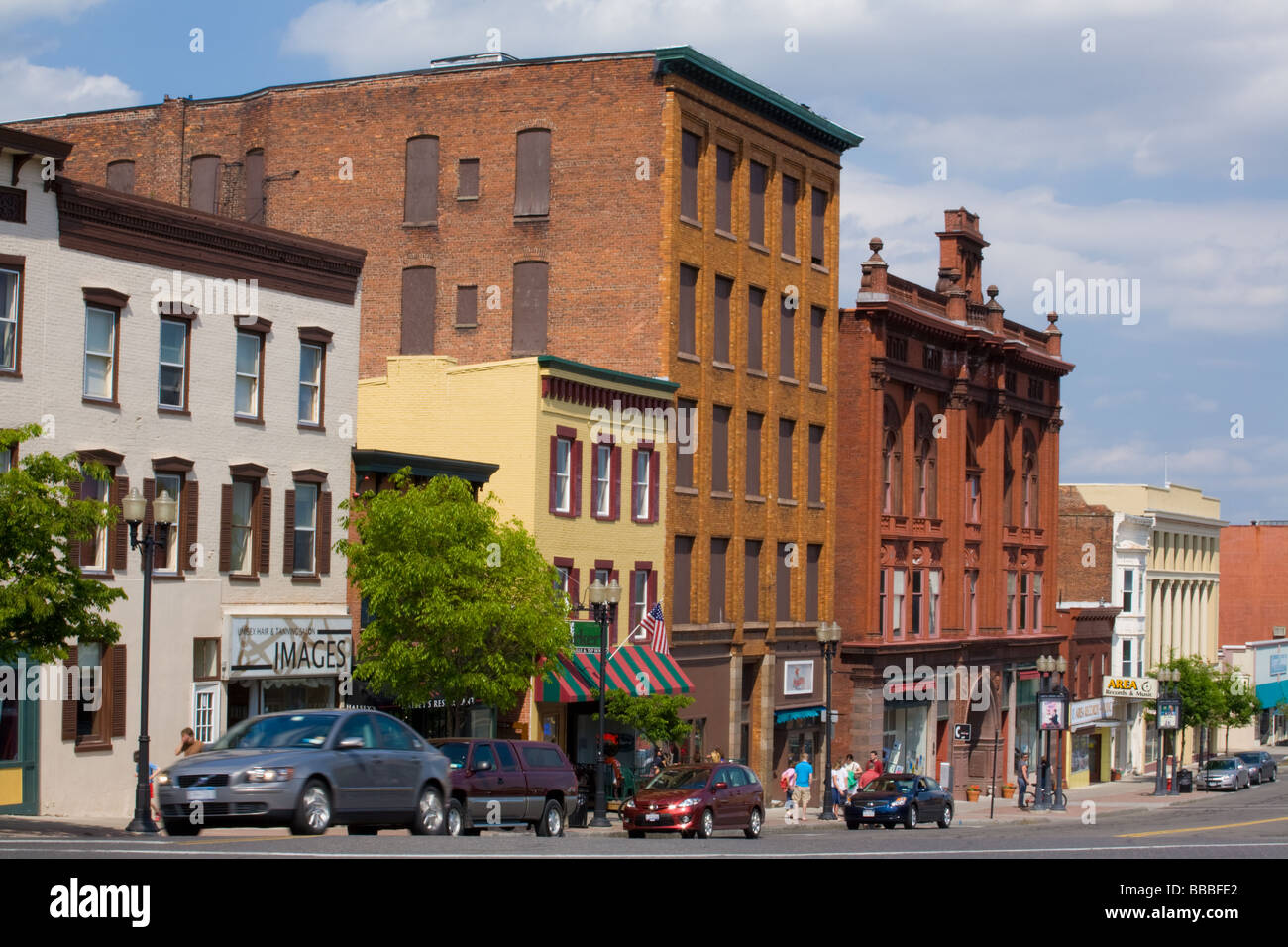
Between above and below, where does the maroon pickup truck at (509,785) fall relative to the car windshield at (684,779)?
above

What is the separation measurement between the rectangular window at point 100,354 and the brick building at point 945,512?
106 ft

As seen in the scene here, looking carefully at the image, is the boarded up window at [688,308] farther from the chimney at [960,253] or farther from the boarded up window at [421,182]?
the chimney at [960,253]

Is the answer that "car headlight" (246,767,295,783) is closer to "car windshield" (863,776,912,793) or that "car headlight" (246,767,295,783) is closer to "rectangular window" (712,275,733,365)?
"car windshield" (863,776,912,793)

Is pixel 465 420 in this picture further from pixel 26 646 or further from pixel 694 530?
pixel 26 646

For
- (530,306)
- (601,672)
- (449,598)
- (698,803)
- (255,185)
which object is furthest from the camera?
(255,185)

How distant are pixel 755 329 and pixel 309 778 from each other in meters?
37.2

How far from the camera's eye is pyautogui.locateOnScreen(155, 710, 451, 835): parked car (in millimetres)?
19578

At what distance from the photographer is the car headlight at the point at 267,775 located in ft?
64.2

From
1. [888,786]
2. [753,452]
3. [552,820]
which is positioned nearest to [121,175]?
[753,452]

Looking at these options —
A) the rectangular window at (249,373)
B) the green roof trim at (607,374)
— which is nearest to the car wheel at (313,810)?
the rectangular window at (249,373)

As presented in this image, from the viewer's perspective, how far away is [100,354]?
112 ft

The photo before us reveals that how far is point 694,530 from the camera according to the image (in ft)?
170

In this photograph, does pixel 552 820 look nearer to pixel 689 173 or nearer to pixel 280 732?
pixel 280 732

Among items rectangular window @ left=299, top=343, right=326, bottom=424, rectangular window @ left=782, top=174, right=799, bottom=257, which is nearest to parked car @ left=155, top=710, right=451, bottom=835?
rectangular window @ left=299, top=343, right=326, bottom=424
